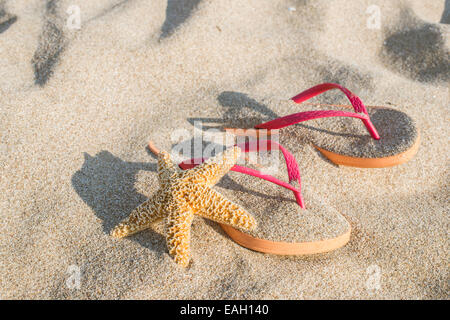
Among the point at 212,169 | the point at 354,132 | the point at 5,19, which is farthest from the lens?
the point at 5,19

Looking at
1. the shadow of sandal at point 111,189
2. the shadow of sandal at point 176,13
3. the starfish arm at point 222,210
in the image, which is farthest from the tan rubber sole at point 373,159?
the shadow of sandal at point 176,13

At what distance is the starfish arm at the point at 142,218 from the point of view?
1850mm

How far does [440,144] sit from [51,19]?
11.9 ft

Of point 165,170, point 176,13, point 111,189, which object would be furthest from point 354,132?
point 176,13

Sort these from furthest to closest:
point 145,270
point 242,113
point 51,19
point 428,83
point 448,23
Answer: point 448,23 < point 51,19 < point 428,83 < point 242,113 < point 145,270

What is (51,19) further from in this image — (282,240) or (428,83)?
(428,83)

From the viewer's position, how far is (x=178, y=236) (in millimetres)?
1768

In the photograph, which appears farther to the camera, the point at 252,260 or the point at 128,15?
the point at 128,15

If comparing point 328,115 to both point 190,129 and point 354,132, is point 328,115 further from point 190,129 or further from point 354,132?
point 190,129

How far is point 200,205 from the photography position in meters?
1.84

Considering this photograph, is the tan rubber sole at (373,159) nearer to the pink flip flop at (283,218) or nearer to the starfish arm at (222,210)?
the pink flip flop at (283,218)

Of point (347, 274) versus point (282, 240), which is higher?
point (282, 240)

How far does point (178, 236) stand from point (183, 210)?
0.45 ft

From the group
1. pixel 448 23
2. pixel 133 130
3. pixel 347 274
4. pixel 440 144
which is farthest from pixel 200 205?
pixel 448 23
